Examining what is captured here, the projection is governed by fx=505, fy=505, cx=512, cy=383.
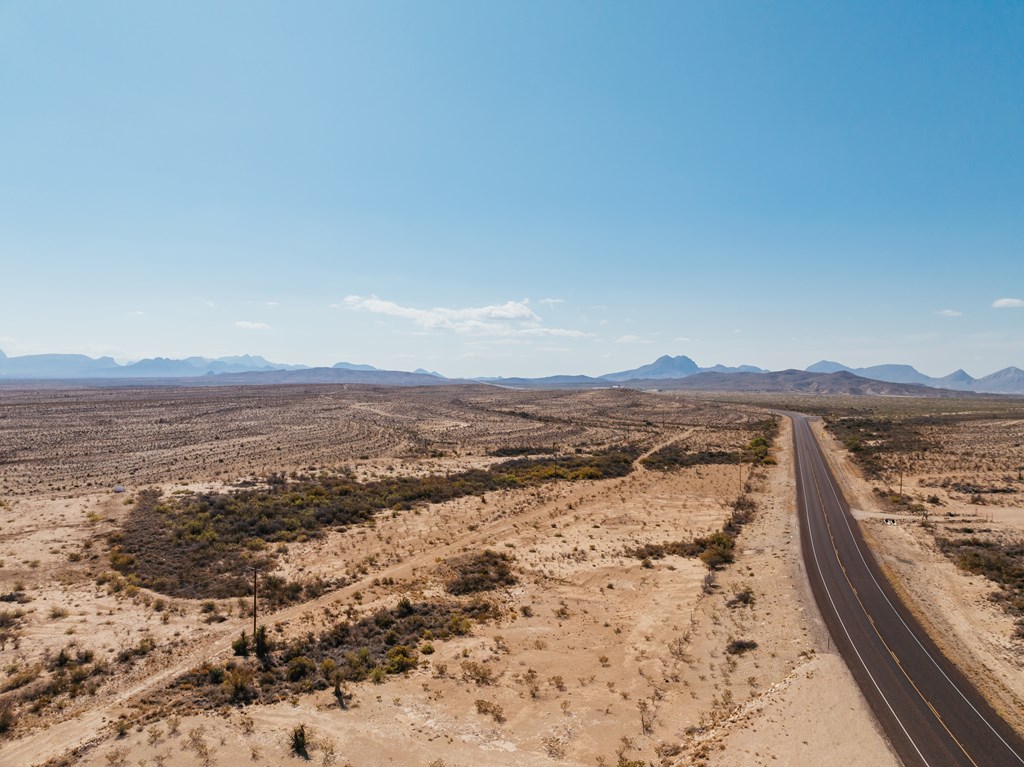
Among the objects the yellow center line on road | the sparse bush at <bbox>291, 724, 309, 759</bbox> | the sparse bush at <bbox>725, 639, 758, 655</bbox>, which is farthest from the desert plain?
the yellow center line on road

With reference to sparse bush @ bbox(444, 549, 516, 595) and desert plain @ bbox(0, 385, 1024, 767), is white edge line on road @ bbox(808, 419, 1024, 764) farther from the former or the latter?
sparse bush @ bbox(444, 549, 516, 595)

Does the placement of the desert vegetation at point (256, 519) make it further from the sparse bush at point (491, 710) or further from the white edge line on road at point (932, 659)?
the white edge line on road at point (932, 659)

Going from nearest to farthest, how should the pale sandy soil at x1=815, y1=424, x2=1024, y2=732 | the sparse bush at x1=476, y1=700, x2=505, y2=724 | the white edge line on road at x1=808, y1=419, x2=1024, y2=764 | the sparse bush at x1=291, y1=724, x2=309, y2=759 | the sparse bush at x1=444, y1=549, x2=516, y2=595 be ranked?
the sparse bush at x1=291, y1=724, x2=309, y2=759, the white edge line on road at x1=808, y1=419, x2=1024, y2=764, the sparse bush at x1=476, y1=700, x2=505, y2=724, the pale sandy soil at x1=815, y1=424, x2=1024, y2=732, the sparse bush at x1=444, y1=549, x2=516, y2=595

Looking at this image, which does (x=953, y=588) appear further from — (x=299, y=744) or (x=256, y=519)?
(x=256, y=519)

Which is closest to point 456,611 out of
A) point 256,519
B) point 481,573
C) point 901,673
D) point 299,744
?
point 481,573

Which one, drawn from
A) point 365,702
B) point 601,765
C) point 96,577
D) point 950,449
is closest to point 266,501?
point 96,577

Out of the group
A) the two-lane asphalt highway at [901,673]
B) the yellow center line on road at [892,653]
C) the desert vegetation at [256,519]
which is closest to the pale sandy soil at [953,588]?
the two-lane asphalt highway at [901,673]

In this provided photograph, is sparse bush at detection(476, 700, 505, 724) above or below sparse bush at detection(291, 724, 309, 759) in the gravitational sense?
below
